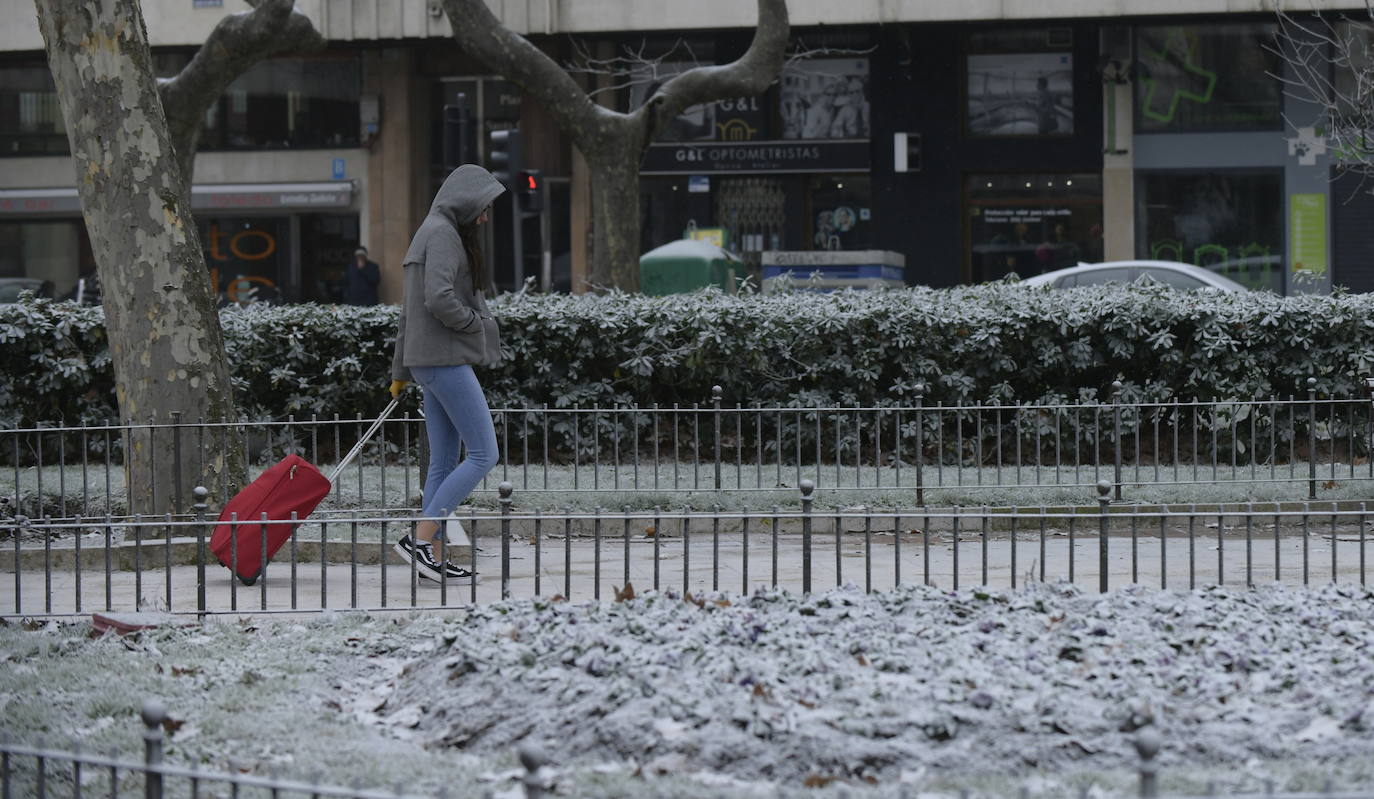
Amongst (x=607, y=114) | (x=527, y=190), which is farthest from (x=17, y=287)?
(x=607, y=114)

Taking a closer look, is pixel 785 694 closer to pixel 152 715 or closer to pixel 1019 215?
pixel 152 715

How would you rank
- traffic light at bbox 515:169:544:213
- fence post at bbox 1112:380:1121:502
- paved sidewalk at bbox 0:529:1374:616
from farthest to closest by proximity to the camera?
traffic light at bbox 515:169:544:213, fence post at bbox 1112:380:1121:502, paved sidewalk at bbox 0:529:1374:616

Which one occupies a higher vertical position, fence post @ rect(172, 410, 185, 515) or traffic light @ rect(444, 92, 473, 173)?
traffic light @ rect(444, 92, 473, 173)

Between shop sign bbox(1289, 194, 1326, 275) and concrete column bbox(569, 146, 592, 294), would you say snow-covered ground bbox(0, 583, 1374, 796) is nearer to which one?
shop sign bbox(1289, 194, 1326, 275)

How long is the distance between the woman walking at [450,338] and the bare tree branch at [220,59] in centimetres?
679

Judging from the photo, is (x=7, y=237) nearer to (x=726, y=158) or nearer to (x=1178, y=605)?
(x=726, y=158)

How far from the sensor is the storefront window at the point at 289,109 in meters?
29.7

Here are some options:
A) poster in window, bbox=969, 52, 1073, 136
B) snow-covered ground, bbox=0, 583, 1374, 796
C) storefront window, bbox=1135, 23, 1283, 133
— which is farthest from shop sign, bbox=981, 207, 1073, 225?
snow-covered ground, bbox=0, 583, 1374, 796

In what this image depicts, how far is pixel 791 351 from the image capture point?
13656 millimetres

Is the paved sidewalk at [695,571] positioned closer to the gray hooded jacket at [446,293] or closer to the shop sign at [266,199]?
the gray hooded jacket at [446,293]

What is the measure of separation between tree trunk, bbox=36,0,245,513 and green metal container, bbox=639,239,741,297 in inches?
352

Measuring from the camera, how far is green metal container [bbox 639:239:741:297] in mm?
18766

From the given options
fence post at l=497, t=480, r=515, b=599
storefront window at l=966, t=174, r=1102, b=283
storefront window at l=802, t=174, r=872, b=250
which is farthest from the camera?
storefront window at l=802, t=174, r=872, b=250

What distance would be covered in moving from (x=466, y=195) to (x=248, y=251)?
22.5 meters
